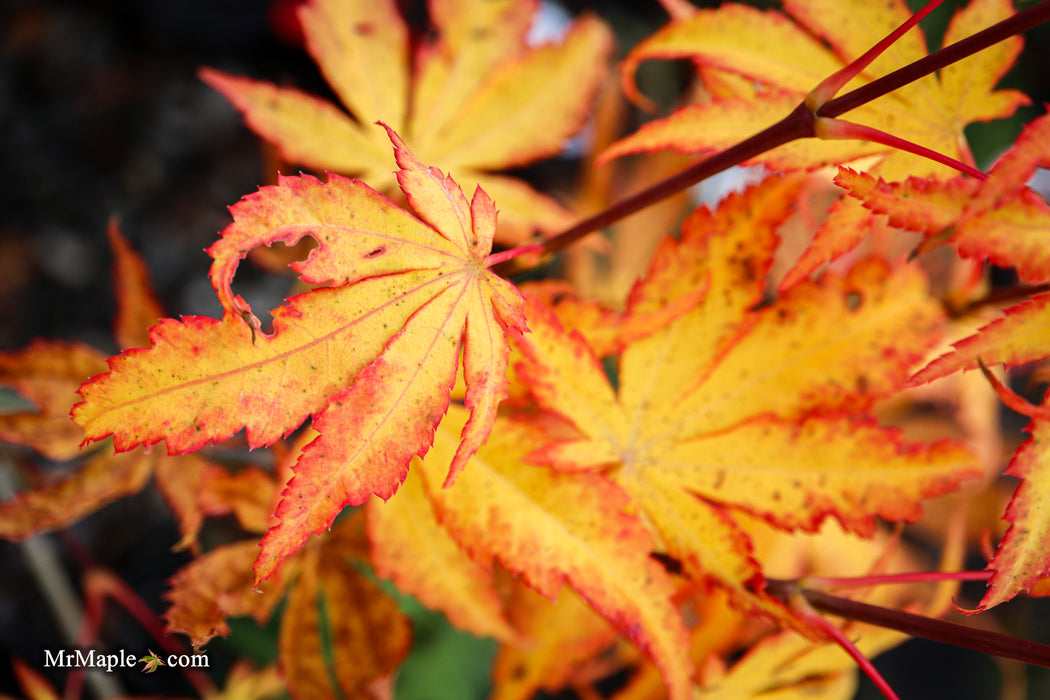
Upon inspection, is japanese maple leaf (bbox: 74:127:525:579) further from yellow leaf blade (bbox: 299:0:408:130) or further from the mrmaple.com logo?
the mrmaple.com logo

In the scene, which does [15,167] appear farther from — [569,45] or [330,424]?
[330,424]

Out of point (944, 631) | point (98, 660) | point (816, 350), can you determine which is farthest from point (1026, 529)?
point (98, 660)

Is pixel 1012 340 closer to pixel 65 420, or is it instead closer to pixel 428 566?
pixel 428 566

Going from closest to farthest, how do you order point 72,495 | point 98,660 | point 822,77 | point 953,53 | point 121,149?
point 953,53
point 822,77
point 72,495
point 98,660
point 121,149

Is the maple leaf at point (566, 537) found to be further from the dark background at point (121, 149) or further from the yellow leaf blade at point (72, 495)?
the dark background at point (121, 149)

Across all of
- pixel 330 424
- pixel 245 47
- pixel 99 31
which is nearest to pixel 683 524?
pixel 330 424

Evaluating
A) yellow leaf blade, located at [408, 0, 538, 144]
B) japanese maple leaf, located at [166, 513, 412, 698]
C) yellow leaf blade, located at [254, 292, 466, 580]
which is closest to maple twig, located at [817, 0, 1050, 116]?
yellow leaf blade, located at [254, 292, 466, 580]
